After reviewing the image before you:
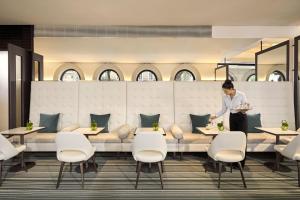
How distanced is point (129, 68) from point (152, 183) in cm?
806

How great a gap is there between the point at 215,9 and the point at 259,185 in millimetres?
3276

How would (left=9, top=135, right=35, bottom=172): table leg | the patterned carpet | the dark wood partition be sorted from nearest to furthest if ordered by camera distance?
1. the patterned carpet
2. (left=9, top=135, right=35, bottom=172): table leg
3. the dark wood partition

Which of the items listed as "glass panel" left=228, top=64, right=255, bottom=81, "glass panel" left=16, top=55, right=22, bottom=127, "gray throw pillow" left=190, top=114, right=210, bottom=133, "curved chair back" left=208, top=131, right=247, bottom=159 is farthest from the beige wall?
"curved chair back" left=208, top=131, right=247, bottom=159

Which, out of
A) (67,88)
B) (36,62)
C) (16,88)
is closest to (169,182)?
(67,88)

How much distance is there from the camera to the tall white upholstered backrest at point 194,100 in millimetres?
5184

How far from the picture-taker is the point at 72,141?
Answer: 3.13m

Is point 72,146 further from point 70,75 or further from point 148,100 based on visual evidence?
point 70,75

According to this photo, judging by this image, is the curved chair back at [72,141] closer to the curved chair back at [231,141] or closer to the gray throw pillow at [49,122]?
the curved chair back at [231,141]

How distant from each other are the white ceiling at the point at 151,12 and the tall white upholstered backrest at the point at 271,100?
146cm

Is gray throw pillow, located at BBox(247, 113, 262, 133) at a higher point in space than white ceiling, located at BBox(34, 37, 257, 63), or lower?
lower

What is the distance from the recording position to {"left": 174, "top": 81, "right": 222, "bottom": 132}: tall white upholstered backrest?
5184 millimetres

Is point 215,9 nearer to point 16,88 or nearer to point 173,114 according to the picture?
point 173,114

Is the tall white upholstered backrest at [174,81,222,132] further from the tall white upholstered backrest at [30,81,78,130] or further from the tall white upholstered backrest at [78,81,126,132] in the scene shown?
the tall white upholstered backrest at [30,81,78,130]

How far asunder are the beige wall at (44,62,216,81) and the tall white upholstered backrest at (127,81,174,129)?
5.76 metres
